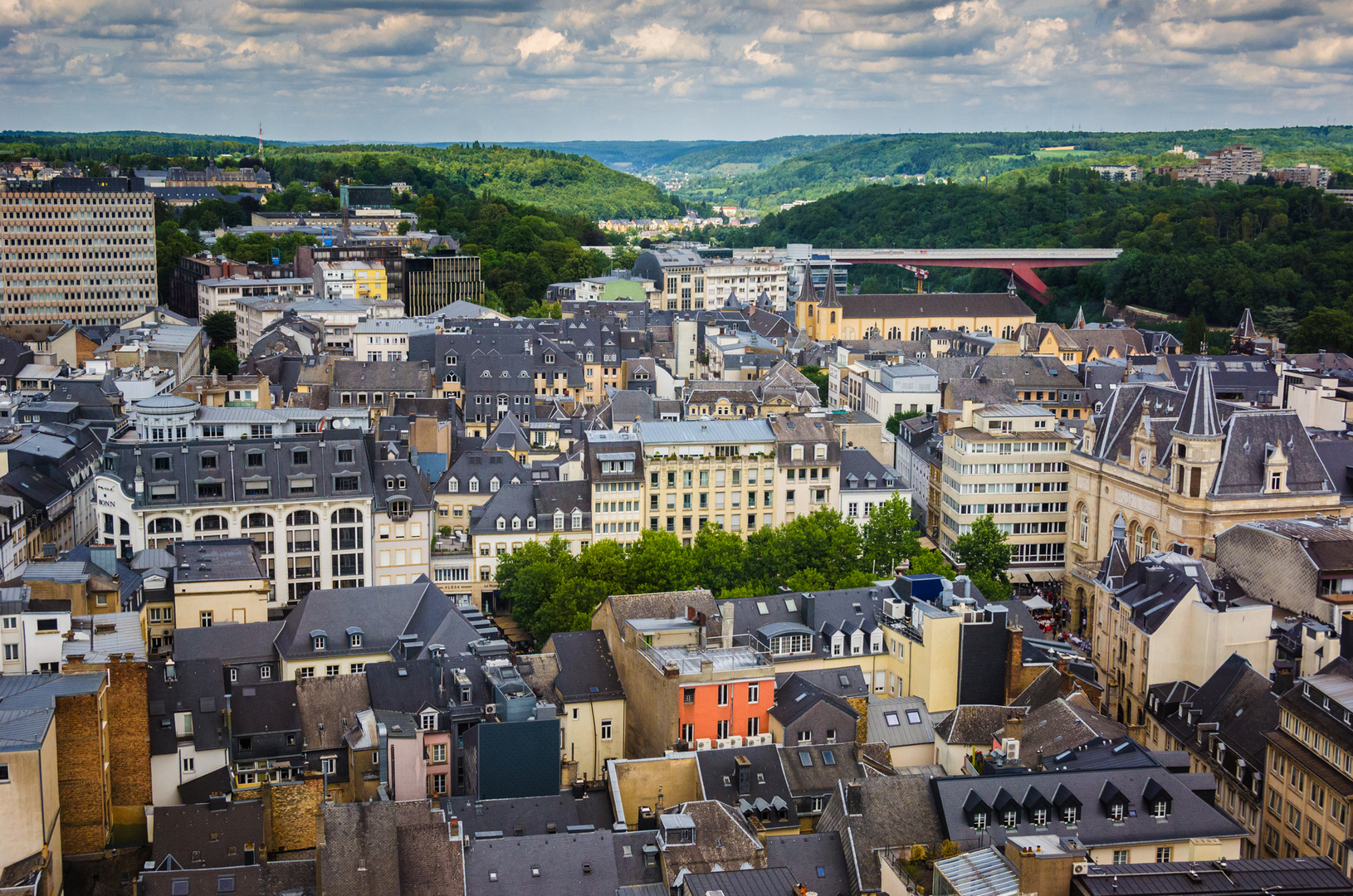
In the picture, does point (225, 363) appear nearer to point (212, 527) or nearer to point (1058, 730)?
point (212, 527)

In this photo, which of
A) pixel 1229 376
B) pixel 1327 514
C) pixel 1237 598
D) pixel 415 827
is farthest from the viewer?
pixel 1229 376

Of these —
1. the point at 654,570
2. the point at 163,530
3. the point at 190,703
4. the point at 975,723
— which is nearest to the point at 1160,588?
the point at 975,723

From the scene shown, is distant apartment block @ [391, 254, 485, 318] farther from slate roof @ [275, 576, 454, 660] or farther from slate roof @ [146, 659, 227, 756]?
slate roof @ [146, 659, 227, 756]

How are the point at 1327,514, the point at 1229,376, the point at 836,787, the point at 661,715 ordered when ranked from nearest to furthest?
the point at 836,787, the point at 661,715, the point at 1327,514, the point at 1229,376

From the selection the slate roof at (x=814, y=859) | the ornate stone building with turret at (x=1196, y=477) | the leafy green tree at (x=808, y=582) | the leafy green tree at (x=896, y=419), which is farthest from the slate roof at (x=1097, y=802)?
the leafy green tree at (x=896, y=419)

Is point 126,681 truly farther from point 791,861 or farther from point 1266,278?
point 1266,278

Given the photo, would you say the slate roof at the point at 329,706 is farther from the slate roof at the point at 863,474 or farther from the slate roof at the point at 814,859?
the slate roof at the point at 863,474

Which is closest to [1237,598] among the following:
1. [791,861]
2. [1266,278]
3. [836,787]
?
[836,787]
